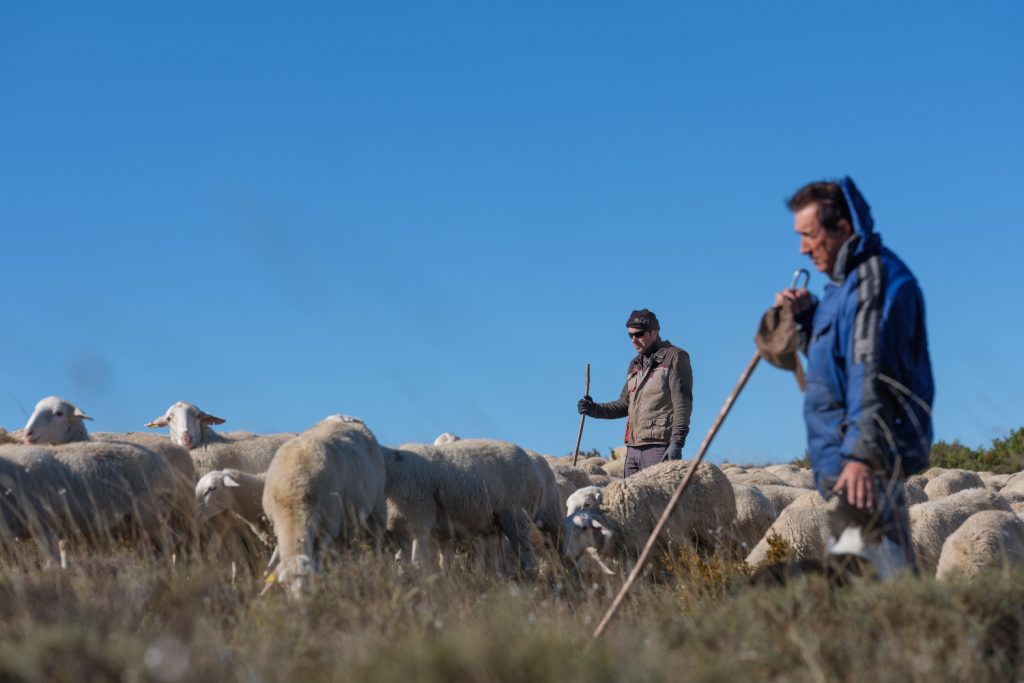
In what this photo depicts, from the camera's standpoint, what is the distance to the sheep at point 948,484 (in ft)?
56.9

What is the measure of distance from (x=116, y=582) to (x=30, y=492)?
10.3 ft

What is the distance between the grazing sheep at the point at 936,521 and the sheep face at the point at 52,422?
872 cm

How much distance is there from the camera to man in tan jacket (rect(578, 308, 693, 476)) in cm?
1135

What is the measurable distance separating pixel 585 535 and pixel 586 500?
0.54 metres

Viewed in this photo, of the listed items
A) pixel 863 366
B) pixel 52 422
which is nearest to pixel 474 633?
pixel 863 366

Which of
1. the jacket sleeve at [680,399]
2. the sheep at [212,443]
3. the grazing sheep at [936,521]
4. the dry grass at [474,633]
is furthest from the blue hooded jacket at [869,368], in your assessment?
the sheep at [212,443]

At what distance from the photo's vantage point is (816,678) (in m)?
4.42

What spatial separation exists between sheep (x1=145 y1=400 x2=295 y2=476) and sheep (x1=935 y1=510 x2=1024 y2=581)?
23.8ft

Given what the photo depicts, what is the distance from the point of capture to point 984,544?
9.36 metres

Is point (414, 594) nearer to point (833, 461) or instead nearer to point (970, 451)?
point (833, 461)

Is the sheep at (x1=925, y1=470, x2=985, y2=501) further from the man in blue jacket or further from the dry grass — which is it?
the man in blue jacket

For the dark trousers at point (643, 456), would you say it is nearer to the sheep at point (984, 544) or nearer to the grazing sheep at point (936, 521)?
the grazing sheep at point (936, 521)

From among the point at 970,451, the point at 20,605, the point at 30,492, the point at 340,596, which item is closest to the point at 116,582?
the point at 20,605

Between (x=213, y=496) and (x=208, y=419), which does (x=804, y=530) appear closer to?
(x=213, y=496)
